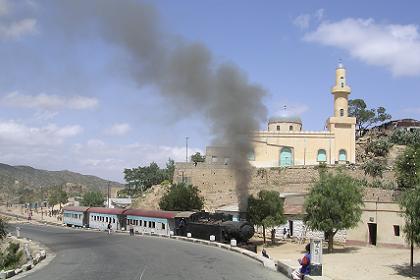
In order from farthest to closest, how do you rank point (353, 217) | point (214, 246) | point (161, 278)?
1. point (214, 246)
2. point (353, 217)
3. point (161, 278)

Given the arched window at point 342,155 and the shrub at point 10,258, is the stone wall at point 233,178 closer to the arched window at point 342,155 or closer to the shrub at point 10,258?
the arched window at point 342,155

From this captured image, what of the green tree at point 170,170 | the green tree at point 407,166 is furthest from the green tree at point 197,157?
the green tree at point 407,166

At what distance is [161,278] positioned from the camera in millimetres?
18844

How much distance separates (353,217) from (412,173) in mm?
15351

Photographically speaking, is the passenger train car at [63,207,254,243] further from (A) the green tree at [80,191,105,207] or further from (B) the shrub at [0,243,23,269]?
(A) the green tree at [80,191,105,207]

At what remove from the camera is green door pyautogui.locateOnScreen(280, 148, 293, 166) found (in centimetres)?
6525

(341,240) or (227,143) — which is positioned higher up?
(227,143)

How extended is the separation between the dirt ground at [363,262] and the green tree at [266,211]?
3.02 m

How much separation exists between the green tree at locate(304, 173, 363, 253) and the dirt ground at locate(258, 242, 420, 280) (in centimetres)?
167

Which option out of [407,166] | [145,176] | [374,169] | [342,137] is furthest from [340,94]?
[145,176]

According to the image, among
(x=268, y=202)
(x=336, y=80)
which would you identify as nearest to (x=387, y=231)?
(x=268, y=202)

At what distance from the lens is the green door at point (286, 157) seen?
65250 mm

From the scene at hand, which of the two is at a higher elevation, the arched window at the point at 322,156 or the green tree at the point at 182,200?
the arched window at the point at 322,156

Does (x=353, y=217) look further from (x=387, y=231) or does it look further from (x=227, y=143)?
(x=227, y=143)
